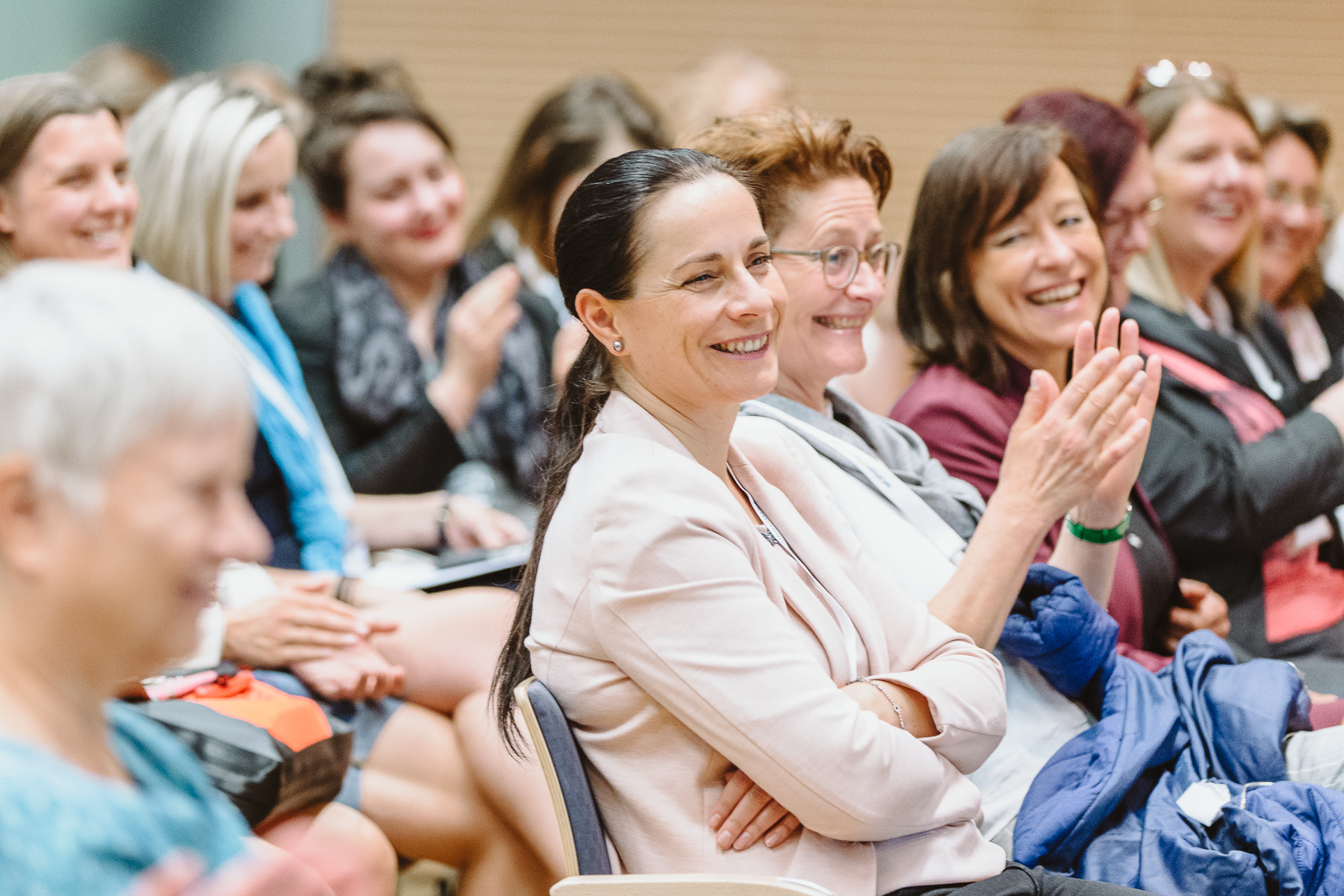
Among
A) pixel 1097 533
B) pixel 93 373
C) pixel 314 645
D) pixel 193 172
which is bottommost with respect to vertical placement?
pixel 314 645

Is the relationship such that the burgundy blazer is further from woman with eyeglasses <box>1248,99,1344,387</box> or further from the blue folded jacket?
woman with eyeglasses <box>1248,99,1344,387</box>

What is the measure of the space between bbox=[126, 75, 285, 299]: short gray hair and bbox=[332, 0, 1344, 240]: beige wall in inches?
123

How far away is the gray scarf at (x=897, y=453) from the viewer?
2146 mm

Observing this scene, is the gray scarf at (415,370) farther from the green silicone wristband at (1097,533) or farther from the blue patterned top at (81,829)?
the blue patterned top at (81,829)

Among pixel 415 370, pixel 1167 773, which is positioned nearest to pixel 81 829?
pixel 1167 773

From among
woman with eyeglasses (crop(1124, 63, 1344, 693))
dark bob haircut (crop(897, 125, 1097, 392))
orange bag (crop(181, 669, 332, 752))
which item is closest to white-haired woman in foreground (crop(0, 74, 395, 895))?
orange bag (crop(181, 669, 332, 752))

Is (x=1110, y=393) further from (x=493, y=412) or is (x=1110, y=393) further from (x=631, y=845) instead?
(x=493, y=412)

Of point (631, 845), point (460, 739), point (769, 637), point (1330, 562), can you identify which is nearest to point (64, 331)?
point (769, 637)

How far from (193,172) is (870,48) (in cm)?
399

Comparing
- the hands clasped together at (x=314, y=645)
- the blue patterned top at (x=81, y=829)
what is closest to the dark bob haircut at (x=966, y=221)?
the hands clasped together at (x=314, y=645)

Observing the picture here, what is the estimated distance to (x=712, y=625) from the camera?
4.66 ft

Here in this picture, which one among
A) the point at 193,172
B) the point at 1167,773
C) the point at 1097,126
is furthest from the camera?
the point at 193,172

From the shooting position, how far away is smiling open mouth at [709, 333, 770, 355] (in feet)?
5.38

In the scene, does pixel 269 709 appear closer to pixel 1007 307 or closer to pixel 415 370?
pixel 1007 307
